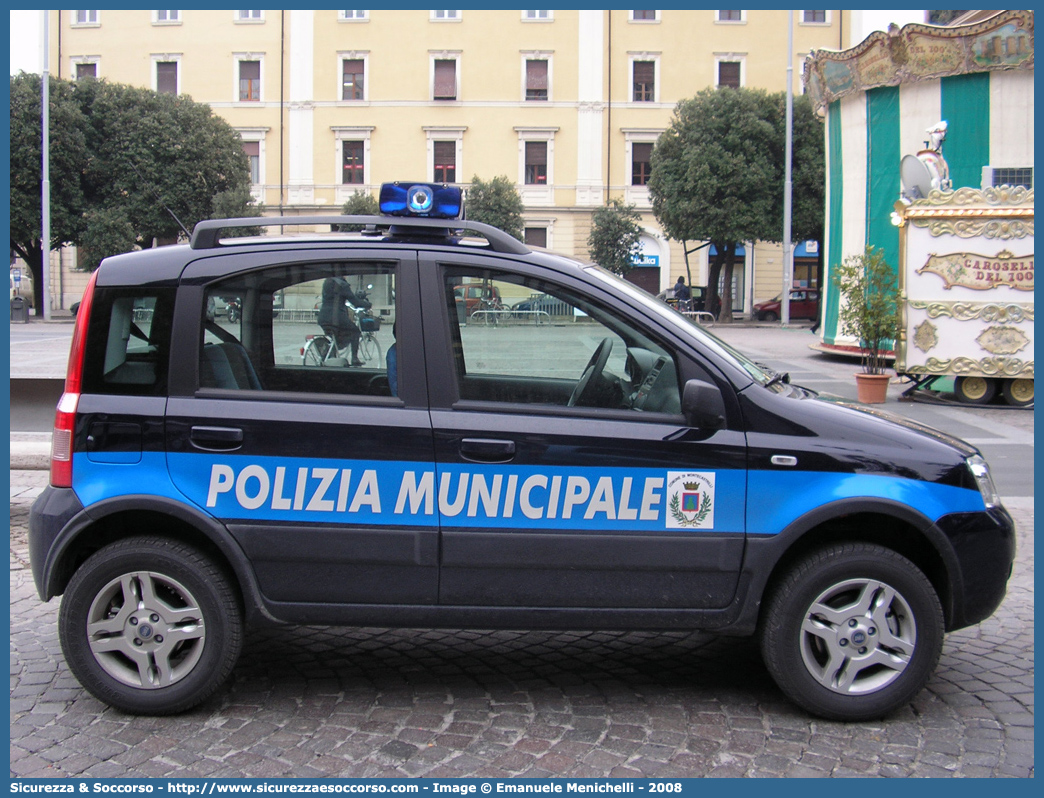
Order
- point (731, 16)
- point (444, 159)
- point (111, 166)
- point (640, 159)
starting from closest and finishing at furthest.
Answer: point (111, 166)
point (640, 159)
point (731, 16)
point (444, 159)

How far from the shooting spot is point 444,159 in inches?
1959

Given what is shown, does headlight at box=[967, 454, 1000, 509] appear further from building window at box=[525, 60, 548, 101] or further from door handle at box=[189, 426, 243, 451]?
building window at box=[525, 60, 548, 101]

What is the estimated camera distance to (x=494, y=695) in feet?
13.1

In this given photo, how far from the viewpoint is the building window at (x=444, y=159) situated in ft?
163

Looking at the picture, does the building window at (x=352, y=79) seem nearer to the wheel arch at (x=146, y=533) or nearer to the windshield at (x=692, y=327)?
the windshield at (x=692, y=327)

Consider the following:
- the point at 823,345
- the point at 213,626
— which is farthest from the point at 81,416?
the point at 823,345

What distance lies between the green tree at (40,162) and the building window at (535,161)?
2023cm

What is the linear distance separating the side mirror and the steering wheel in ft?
1.18

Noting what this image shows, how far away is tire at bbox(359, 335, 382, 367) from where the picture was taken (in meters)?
3.79

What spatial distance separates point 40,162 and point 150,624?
1573 inches

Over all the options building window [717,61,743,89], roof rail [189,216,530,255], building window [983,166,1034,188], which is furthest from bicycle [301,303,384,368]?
building window [717,61,743,89]

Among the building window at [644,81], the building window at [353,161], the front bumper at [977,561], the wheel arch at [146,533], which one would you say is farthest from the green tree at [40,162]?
the front bumper at [977,561]

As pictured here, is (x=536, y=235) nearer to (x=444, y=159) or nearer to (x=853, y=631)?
(x=444, y=159)

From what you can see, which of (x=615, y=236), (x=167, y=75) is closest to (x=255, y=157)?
(x=167, y=75)
